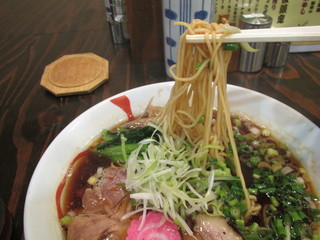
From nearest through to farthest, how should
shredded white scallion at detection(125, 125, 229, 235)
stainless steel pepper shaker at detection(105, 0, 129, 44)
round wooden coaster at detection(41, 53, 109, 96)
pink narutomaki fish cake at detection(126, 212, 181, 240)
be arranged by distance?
pink narutomaki fish cake at detection(126, 212, 181, 240) → shredded white scallion at detection(125, 125, 229, 235) → round wooden coaster at detection(41, 53, 109, 96) → stainless steel pepper shaker at detection(105, 0, 129, 44)

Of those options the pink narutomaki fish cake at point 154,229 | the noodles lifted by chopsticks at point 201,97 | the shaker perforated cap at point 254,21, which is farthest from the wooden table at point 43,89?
the noodles lifted by chopsticks at point 201,97

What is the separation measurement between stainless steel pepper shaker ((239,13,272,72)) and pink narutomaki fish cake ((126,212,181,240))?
1.99m

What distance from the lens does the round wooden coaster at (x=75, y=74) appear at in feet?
8.53

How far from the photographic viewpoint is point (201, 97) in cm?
156

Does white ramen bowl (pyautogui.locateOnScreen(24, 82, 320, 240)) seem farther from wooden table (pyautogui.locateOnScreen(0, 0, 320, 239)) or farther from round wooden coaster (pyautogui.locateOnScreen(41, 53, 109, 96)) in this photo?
round wooden coaster (pyautogui.locateOnScreen(41, 53, 109, 96))

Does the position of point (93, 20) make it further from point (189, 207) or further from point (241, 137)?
point (189, 207)

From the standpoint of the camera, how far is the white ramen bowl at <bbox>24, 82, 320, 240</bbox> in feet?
4.54

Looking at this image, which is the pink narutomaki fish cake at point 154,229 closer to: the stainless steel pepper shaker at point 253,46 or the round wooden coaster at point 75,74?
the round wooden coaster at point 75,74

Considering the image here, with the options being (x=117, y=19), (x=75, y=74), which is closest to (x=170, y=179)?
(x=75, y=74)

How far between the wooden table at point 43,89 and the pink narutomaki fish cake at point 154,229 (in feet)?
2.27

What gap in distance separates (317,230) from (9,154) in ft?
7.21

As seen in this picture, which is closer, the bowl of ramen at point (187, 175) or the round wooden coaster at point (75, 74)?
the bowl of ramen at point (187, 175)

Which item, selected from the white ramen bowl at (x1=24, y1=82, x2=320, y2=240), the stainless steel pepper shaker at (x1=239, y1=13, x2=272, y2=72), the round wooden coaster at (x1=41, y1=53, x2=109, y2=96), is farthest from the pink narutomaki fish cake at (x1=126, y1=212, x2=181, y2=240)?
the stainless steel pepper shaker at (x1=239, y1=13, x2=272, y2=72)

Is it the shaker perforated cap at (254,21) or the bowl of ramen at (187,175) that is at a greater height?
the shaker perforated cap at (254,21)
